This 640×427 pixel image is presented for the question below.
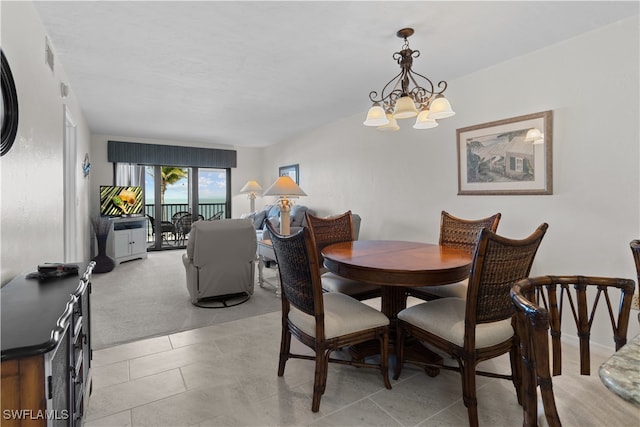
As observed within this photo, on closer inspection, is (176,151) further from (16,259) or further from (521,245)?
(521,245)

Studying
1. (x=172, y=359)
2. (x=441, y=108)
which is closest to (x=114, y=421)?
(x=172, y=359)

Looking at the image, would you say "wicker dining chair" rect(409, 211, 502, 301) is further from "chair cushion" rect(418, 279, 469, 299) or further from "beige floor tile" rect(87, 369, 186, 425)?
"beige floor tile" rect(87, 369, 186, 425)

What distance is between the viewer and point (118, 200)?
5.80 m

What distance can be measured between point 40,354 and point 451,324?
1.66 metres

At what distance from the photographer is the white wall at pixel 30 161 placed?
153cm

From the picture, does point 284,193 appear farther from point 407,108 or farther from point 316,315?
point 316,315

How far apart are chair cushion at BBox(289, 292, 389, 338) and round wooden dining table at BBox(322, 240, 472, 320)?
189 mm

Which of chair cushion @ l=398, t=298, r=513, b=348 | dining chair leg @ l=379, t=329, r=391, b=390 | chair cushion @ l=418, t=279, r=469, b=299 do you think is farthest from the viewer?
chair cushion @ l=418, t=279, r=469, b=299

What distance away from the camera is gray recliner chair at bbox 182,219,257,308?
330cm

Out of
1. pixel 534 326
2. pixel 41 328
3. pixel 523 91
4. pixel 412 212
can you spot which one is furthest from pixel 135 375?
pixel 523 91

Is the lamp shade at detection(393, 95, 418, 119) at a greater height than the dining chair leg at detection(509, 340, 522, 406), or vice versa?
the lamp shade at detection(393, 95, 418, 119)

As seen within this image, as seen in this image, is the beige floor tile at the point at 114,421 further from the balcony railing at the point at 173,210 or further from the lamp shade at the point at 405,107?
the balcony railing at the point at 173,210

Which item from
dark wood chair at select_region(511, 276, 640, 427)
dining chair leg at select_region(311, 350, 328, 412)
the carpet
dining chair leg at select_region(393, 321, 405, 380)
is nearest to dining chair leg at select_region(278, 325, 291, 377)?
dining chair leg at select_region(311, 350, 328, 412)

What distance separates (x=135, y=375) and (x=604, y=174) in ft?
11.6
